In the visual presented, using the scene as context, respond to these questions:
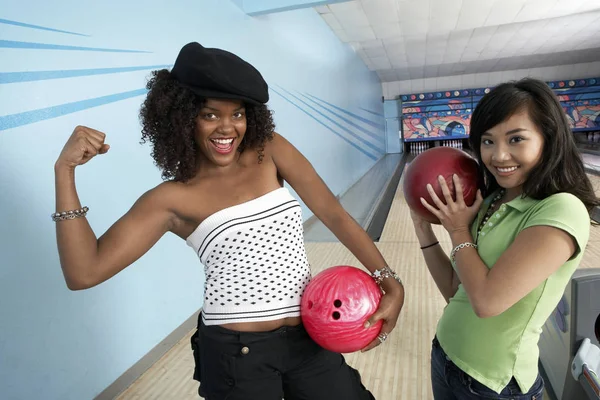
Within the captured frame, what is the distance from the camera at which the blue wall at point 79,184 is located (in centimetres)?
161

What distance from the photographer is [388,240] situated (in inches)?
171

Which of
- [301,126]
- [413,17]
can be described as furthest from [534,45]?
[301,126]

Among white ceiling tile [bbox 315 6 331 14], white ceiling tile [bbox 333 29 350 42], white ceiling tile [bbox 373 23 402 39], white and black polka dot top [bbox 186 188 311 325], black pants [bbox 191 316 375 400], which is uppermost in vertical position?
white ceiling tile [bbox 315 6 331 14]

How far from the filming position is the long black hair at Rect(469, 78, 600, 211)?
892mm

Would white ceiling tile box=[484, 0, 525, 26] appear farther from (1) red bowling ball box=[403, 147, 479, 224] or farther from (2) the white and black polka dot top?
(2) the white and black polka dot top

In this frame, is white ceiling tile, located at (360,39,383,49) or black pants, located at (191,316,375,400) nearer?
black pants, located at (191,316,375,400)

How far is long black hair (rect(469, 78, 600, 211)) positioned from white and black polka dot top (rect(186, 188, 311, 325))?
1.57 ft

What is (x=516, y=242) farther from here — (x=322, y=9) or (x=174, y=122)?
(x=322, y=9)

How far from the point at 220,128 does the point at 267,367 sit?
50 cm

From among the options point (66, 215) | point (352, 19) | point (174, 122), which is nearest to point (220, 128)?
point (174, 122)

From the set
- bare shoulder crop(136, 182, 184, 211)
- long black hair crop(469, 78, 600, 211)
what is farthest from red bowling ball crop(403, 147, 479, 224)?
bare shoulder crop(136, 182, 184, 211)

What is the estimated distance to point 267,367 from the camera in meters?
0.96

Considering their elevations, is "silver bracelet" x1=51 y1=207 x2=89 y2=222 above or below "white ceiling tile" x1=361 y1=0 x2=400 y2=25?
below

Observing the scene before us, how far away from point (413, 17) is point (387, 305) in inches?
226
